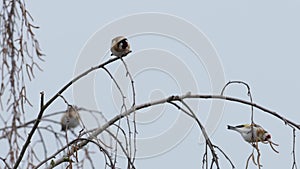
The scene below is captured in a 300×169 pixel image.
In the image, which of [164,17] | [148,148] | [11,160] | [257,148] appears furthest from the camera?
[164,17]

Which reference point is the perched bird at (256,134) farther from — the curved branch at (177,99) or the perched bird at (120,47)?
the perched bird at (120,47)

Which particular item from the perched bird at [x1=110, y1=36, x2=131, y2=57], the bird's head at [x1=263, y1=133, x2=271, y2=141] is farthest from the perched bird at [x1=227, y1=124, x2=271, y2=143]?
the perched bird at [x1=110, y1=36, x2=131, y2=57]

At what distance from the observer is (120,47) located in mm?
1699

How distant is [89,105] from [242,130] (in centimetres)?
42

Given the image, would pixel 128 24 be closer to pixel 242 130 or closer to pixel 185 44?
pixel 185 44

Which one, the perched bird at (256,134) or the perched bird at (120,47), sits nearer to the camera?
the perched bird at (256,134)

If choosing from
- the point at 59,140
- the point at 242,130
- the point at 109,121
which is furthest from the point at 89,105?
the point at 242,130

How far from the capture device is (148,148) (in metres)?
1.52

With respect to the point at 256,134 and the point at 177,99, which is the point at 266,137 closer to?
the point at 256,134

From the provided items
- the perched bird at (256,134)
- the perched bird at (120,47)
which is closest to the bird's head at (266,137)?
the perched bird at (256,134)

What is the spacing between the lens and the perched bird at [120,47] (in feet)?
5.55

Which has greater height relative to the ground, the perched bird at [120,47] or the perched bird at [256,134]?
the perched bird at [120,47]

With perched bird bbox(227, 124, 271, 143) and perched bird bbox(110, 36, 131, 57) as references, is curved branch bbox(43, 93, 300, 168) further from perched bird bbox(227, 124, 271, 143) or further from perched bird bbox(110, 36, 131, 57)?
perched bird bbox(110, 36, 131, 57)

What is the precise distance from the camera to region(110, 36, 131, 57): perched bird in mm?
1692
